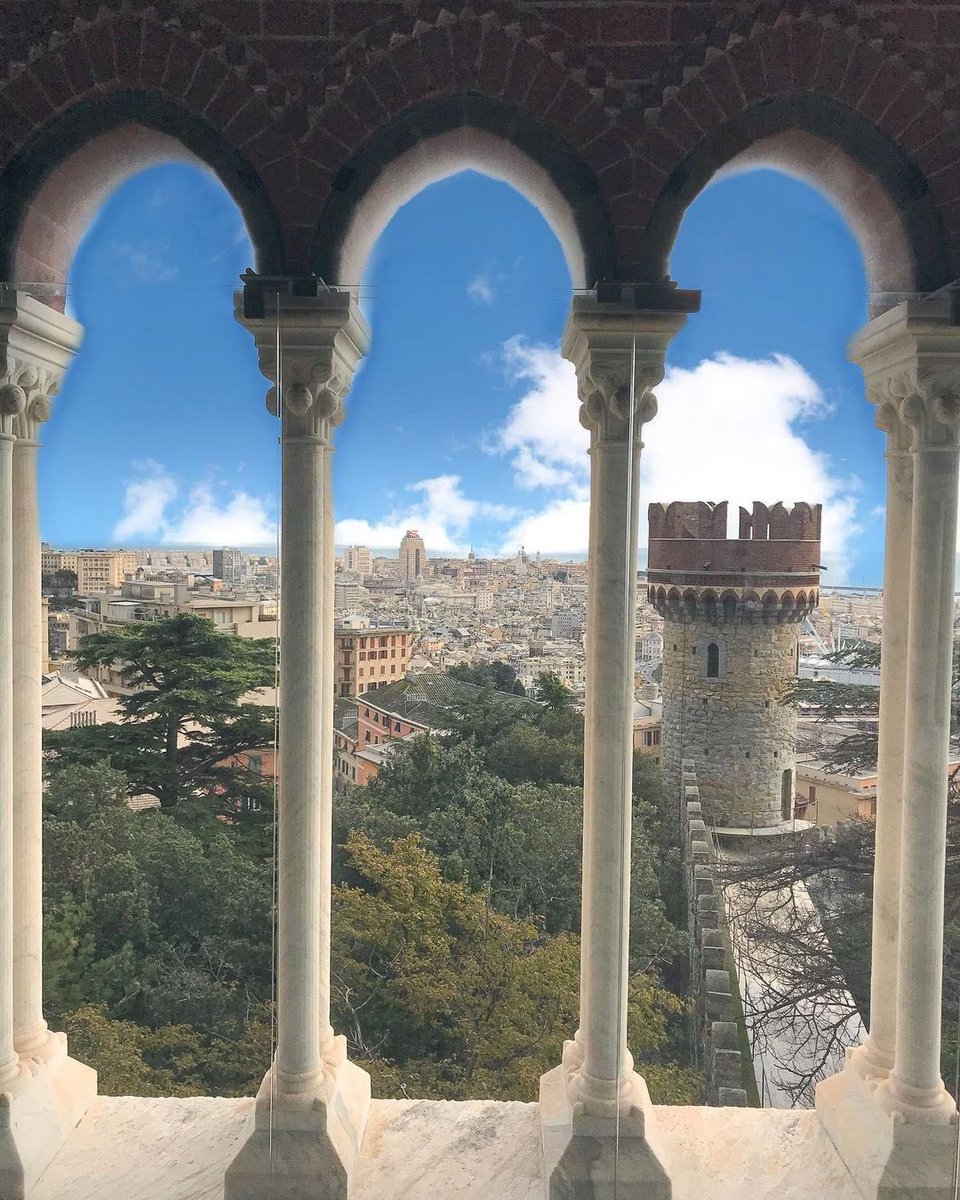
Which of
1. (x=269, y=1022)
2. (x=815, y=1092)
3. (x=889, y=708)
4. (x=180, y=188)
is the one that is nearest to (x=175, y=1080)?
(x=269, y=1022)

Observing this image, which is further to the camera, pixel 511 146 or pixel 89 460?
pixel 89 460

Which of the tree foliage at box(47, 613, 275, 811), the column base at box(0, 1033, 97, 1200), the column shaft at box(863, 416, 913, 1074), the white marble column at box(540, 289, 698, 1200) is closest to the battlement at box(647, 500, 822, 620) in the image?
the column shaft at box(863, 416, 913, 1074)

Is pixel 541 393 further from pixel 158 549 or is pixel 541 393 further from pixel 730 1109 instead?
pixel 730 1109

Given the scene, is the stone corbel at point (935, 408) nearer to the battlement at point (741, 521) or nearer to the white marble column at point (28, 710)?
the battlement at point (741, 521)

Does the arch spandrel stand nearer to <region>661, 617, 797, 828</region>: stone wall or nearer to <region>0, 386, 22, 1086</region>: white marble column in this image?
<region>0, 386, 22, 1086</region>: white marble column

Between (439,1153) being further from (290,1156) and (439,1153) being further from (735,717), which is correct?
(735,717)

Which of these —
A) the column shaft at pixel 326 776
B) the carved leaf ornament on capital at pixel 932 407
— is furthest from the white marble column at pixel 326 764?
the carved leaf ornament on capital at pixel 932 407

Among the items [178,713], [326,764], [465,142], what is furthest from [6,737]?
[465,142]
